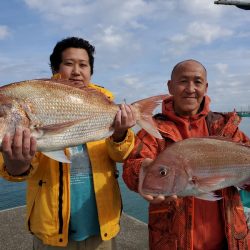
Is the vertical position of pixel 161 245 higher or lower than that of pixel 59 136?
lower

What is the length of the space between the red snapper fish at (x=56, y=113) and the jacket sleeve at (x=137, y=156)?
326 millimetres

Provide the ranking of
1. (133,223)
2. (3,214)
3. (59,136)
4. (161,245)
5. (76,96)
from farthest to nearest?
(3,214)
(133,223)
(161,245)
(76,96)
(59,136)

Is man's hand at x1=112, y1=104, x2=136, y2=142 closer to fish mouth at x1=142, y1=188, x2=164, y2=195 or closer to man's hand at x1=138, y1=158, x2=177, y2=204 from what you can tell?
man's hand at x1=138, y1=158, x2=177, y2=204

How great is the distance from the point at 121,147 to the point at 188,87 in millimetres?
941

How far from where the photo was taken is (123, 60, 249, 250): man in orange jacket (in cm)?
314

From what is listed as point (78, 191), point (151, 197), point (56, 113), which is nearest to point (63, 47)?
point (56, 113)

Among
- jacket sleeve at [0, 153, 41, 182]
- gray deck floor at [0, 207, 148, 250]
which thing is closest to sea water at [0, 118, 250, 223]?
gray deck floor at [0, 207, 148, 250]

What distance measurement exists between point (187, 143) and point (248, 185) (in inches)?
28.3

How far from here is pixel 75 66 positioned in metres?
3.47

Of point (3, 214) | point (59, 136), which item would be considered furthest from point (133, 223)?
point (59, 136)

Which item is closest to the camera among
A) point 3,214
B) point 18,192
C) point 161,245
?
point 161,245

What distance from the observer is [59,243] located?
309 centimetres

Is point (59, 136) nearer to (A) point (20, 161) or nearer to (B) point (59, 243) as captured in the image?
(A) point (20, 161)

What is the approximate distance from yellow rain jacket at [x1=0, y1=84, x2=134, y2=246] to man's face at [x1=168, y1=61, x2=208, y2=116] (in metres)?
0.64
